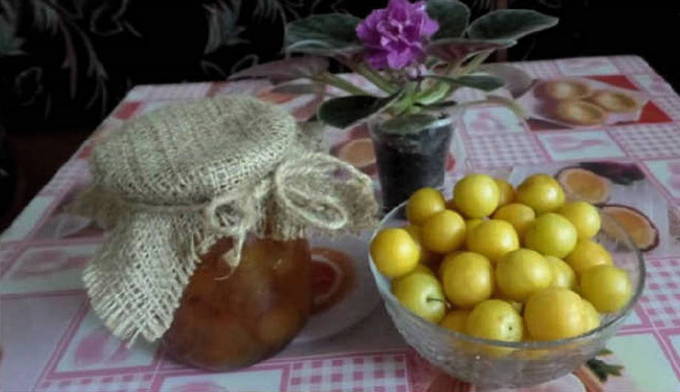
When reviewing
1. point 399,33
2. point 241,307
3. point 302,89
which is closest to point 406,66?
point 399,33

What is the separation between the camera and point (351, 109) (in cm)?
57

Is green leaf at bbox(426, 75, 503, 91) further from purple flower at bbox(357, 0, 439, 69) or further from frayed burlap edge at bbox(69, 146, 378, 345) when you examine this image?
frayed burlap edge at bbox(69, 146, 378, 345)

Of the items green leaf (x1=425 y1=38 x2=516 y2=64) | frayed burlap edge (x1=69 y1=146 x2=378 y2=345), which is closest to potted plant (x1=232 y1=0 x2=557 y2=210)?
green leaf (x1=425 y1=38 x2=516 y2=64)

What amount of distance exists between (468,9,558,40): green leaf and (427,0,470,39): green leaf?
0.04ft

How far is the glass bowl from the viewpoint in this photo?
16.6 inches

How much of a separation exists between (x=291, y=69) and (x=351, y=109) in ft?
0.26

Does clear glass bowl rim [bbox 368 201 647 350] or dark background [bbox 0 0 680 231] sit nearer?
→ clear glass bowl rim [bbox 368 201 647 350]

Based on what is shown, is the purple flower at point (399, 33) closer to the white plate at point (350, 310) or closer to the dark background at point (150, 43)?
the white plate at point (350, 310)

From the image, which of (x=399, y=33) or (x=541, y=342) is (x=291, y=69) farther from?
(x=541, y=342)

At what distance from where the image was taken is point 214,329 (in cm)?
50

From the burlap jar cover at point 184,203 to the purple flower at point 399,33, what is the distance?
4.4 inches

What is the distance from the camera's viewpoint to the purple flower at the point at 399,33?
544 mm

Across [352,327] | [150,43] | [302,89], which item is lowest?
[150,43]

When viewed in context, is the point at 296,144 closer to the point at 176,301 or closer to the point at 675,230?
the point at 176,301
